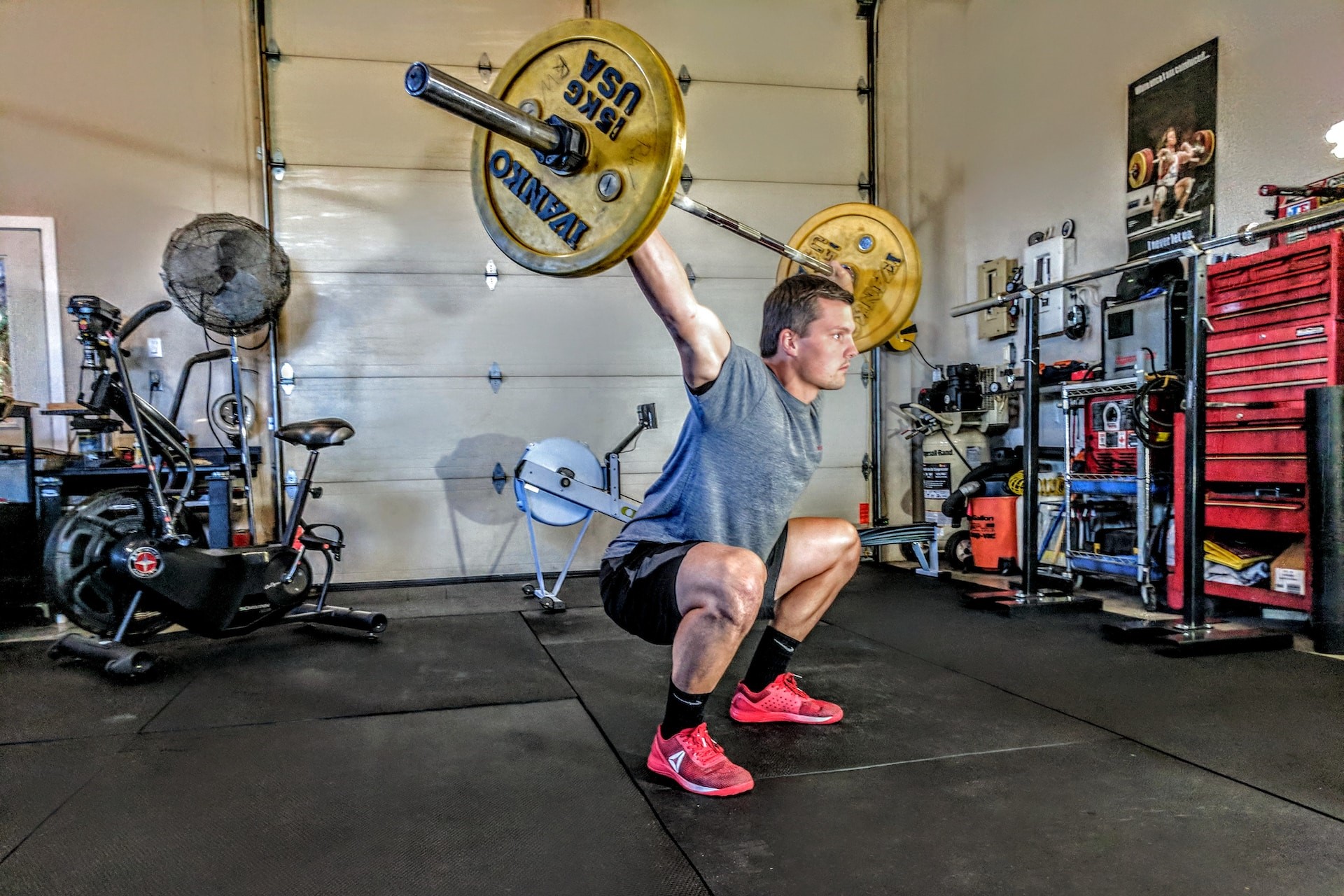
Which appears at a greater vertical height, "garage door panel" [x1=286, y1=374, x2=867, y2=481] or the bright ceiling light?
the bright ceiling light

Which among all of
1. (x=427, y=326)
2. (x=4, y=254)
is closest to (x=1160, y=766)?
(x=427, y=326)

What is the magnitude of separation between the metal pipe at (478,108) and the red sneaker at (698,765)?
3.94 feet

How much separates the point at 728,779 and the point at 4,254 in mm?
4774

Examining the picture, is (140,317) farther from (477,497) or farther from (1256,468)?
(1256,468)

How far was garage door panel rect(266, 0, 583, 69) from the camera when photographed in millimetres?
4496

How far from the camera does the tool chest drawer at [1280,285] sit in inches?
110

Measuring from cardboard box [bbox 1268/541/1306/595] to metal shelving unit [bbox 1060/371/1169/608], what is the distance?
45 centimetres

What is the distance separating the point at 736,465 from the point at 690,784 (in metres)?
0.65

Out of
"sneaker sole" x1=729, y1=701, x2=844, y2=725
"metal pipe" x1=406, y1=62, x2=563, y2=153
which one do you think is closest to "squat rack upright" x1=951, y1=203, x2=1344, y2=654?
"sneaker sole" x1=729, y1=701, x2=844, y2=725

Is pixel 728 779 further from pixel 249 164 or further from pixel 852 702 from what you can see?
pixel 249 164

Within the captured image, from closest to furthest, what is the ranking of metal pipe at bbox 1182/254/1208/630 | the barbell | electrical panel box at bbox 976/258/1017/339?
the barbell → metal pipe at bbox 1182/254/1208/630 → electrical panel box at bbox 976/258/1017/339

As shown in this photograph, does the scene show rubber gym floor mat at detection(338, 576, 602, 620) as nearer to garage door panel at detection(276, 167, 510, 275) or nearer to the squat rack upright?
garage door panel at detection(276, 167, 510, 275)

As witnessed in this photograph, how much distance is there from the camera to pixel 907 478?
5.31 meters

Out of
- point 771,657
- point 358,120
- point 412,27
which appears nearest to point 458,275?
point 358,120
